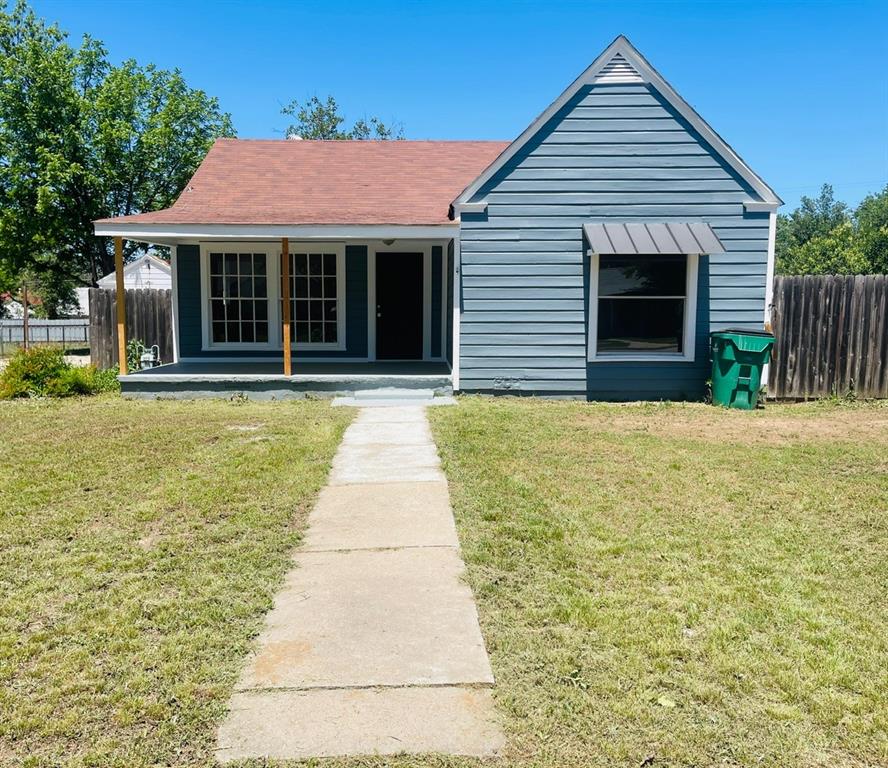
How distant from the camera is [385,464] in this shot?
7.12 m

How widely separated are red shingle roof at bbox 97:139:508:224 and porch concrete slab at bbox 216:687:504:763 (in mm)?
8693

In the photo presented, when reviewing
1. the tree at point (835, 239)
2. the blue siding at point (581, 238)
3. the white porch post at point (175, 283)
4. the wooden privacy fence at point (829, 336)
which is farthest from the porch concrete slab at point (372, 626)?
the tree at point (835, 239)

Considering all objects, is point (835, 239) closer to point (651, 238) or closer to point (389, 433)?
point (651, 238)

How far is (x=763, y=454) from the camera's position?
7.55 m

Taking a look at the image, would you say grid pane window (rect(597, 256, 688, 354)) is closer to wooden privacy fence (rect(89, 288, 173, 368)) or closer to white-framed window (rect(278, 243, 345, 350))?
white-framed window (rect(278, 243, 345, 350))

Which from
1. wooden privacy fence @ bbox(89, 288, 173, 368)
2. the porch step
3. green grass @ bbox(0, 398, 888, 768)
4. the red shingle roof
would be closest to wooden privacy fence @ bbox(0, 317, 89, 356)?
wooden privacy fence @ bbox(89, 288, 173, 368)

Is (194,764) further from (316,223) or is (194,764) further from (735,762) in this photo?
(316,223)

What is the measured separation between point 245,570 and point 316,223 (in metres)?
7.34

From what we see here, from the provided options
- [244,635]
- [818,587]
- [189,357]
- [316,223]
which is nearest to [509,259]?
[316,223]

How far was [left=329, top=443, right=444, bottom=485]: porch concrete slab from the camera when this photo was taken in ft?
21.6

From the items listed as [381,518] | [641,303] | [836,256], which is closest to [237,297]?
[641,303]

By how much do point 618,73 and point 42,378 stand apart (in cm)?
998

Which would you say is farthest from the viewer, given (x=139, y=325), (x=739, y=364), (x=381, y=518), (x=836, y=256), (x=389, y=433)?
(x=836, y=256)

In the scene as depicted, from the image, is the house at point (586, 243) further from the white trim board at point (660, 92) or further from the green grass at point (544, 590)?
the green grass at point (544, 590)
